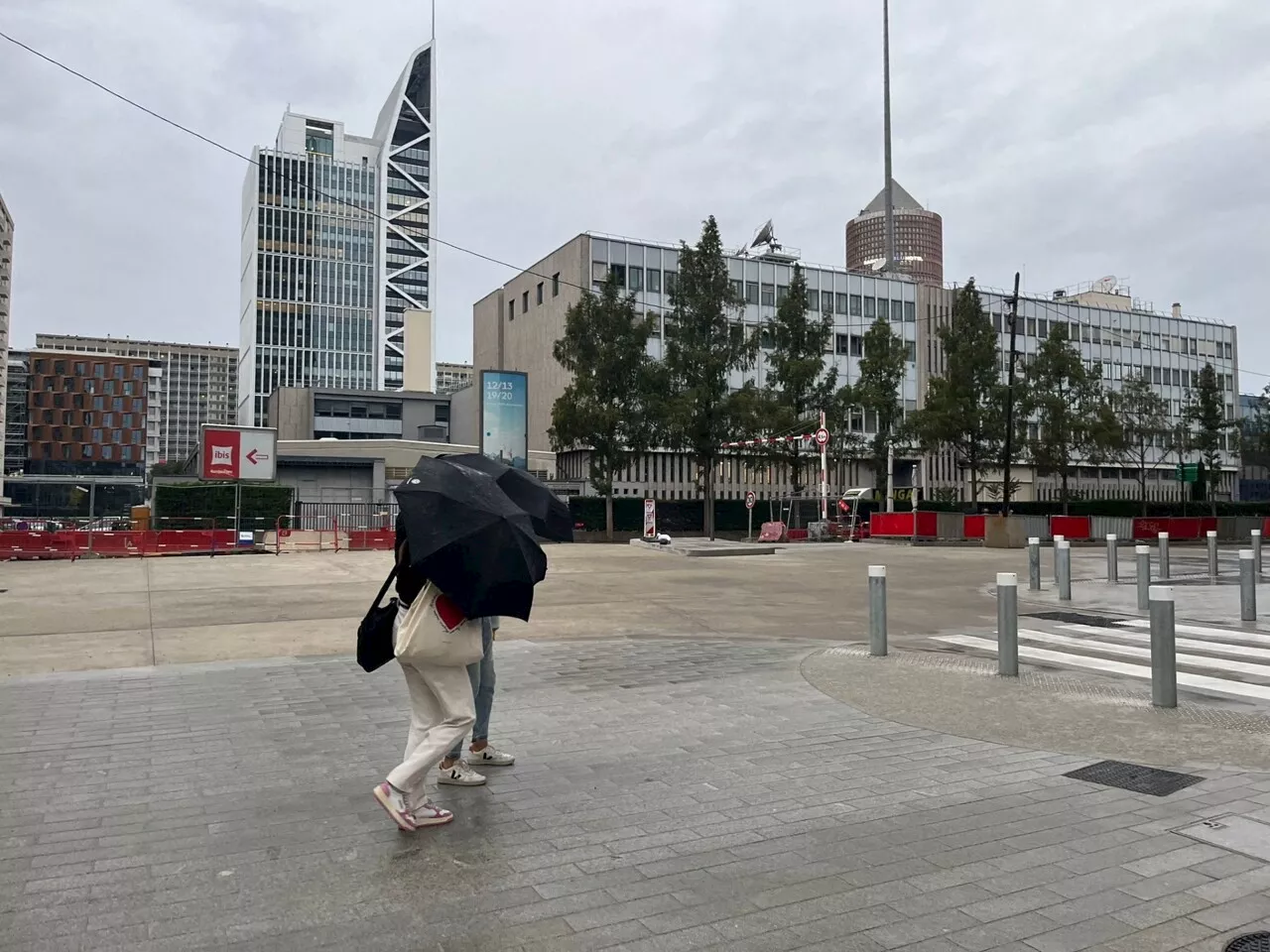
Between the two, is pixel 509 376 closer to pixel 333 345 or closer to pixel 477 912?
pixel 477 912

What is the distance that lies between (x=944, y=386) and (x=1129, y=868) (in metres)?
38.5

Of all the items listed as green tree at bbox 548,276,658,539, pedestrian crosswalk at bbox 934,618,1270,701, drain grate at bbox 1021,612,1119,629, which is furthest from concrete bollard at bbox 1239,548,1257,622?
green tree at bbox 548,276,658,539

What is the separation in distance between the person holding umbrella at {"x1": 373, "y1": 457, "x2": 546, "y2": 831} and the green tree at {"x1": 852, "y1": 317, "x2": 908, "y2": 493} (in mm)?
37259

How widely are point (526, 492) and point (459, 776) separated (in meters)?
1.61

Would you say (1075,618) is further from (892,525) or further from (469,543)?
(892,525)

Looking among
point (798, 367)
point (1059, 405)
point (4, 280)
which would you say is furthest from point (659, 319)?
point (4, 280)

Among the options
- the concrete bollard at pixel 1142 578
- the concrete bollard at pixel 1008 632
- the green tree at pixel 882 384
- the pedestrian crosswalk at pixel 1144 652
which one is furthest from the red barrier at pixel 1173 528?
the concrete bollard at pixel 1008 632

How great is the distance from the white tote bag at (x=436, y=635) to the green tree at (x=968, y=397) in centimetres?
3784

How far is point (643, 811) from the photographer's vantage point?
450 centimetres

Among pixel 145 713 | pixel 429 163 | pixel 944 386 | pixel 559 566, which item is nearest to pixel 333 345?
pixel 429 163

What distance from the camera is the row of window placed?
5519 cm

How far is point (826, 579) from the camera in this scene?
18.4m

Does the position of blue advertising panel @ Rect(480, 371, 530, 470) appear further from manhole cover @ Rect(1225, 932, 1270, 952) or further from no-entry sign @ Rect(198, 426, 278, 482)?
manhole cover @ Rect(1225, 932, 1270, 952)

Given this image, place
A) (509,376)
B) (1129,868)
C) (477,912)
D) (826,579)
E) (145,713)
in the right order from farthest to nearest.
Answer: (509,376)
(826,579)
(145,713)
(1129,868)
(477,912)
